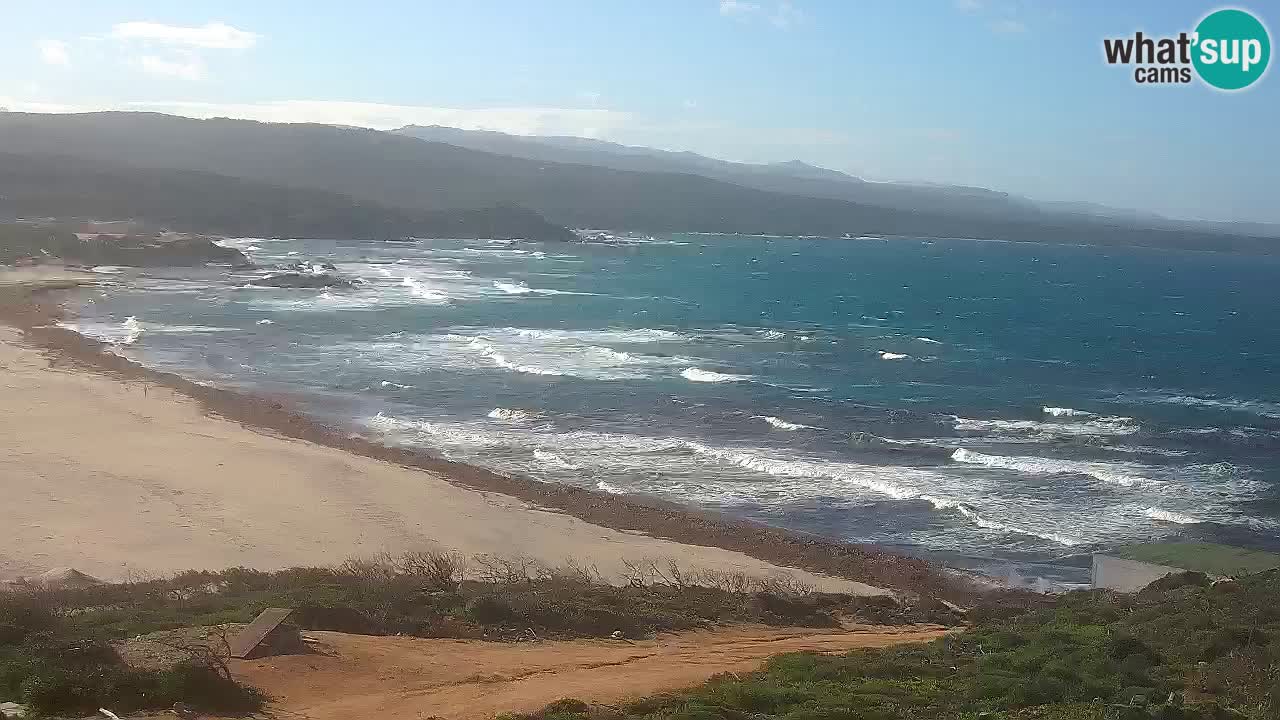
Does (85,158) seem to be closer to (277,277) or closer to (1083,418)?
(277,277)

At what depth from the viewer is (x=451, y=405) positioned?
122 feet

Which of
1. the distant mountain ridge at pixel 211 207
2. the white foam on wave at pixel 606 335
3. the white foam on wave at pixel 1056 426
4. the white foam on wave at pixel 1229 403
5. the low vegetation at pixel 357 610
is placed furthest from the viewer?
the distant mountain ridge at pixel 211 207

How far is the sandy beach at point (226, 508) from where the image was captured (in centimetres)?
2052

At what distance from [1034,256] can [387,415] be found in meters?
132

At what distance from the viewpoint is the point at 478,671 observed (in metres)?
12.8

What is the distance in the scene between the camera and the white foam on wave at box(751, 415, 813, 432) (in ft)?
115

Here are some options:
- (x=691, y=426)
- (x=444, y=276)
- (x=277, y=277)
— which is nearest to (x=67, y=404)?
(x=691, y=426)

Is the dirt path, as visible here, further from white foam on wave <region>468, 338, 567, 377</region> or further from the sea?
white foam on wave <region>468, 338, 567, 377</region>

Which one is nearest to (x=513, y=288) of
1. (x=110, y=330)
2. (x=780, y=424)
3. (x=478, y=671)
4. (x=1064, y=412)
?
(x=110, y=330)

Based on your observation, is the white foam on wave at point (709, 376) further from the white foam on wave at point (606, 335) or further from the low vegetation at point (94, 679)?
the low vegetation at point (94, 679)

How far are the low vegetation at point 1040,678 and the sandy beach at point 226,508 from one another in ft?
24.8

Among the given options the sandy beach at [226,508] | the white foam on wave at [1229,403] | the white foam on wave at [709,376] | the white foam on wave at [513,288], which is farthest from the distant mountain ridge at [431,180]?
the sandy beach at [226,508]

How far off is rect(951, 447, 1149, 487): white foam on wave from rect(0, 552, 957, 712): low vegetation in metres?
12.7

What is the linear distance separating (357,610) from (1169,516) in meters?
20.7
